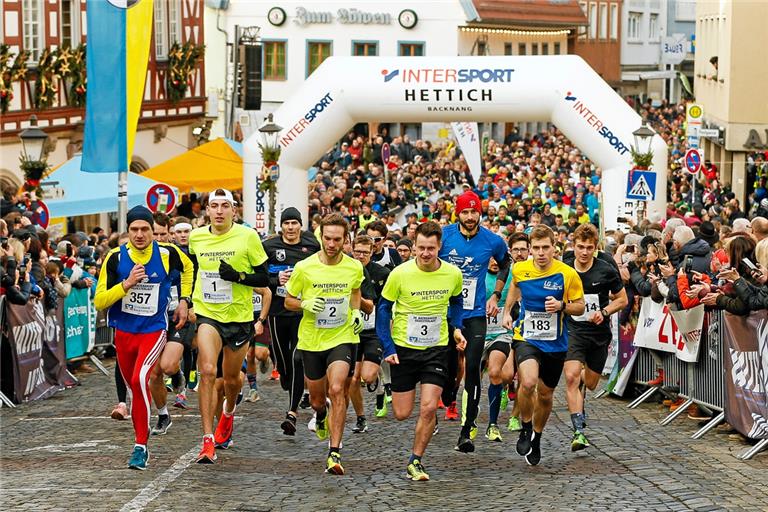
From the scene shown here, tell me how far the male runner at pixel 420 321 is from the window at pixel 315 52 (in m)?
60.5

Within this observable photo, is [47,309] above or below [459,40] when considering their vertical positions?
below

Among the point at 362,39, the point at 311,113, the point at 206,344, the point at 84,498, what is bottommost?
the point at 84,498

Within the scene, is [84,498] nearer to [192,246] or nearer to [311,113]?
[192,246]

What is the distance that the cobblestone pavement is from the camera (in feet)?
33.1

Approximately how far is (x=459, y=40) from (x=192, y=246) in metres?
61.4

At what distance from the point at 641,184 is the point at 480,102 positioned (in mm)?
3036

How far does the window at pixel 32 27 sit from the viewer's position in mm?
33750

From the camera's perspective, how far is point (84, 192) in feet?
88.3

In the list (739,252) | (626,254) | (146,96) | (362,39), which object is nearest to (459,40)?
(362,39)

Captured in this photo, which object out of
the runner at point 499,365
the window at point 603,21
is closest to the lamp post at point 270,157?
the runner at point 499,365

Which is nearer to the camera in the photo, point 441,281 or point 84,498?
point 84,498

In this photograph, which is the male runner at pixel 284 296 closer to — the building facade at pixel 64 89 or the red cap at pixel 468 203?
the red cap at pixel 468 203

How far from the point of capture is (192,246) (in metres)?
12.0

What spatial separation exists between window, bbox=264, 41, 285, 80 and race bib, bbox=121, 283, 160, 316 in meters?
60.2
